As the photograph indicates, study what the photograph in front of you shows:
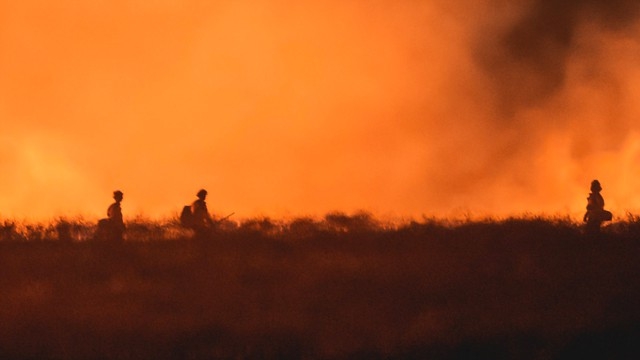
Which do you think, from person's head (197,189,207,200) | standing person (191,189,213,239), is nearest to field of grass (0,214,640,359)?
standing person (191,189,213,239)

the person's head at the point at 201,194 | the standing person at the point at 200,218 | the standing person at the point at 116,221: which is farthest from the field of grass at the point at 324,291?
the person's head at the point at 201,194

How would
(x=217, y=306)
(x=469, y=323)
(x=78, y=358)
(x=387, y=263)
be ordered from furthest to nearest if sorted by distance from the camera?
1. (x=387, y=263)
2. (x=217, y=306)
3. (x=469, y=323)
4. (x=78, y=358)

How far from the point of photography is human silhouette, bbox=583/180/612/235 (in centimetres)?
2494

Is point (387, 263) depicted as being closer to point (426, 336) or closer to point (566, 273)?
point (566, 273)

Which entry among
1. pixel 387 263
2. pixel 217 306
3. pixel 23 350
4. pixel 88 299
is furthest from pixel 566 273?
pixel 23 350

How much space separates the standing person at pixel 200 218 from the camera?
79.7 ft

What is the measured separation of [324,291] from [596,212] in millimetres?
7760

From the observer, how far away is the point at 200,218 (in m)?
24.4

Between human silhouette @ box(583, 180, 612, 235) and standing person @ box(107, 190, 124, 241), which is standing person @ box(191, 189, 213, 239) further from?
human silhouette @ box(583, 180, 612, 235)

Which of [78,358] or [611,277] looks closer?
[78,358]

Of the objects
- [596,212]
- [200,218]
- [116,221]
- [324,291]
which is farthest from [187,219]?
[596,212]

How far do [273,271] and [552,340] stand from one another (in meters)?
5.98

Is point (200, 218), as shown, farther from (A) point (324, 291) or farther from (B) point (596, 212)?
(B) point (596, 212)

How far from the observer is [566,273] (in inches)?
821
